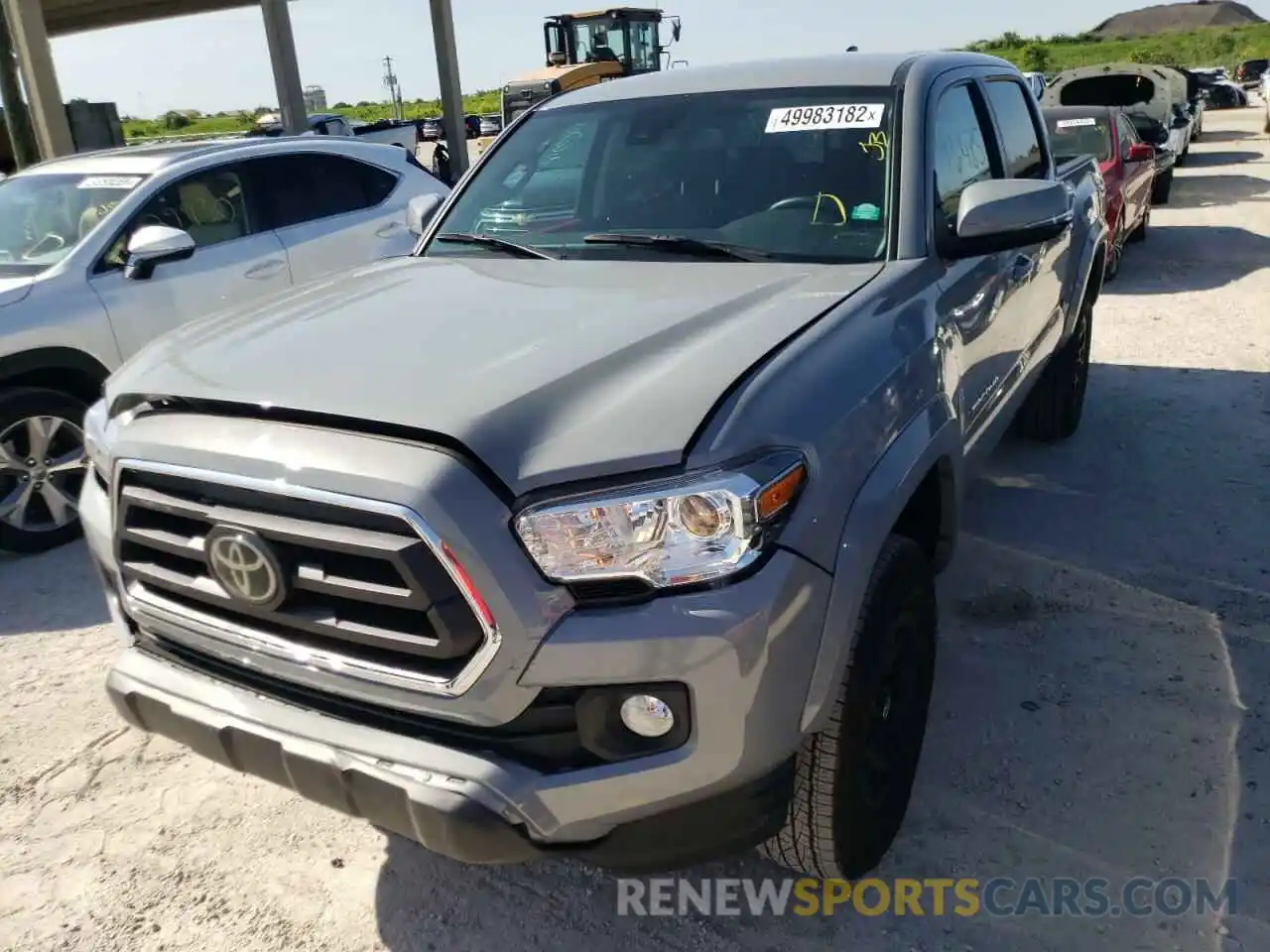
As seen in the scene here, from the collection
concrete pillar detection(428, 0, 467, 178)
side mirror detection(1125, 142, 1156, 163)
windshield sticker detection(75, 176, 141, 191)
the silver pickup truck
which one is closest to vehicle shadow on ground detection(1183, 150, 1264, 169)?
side mirror detection(1125, 142, 1156, 163)

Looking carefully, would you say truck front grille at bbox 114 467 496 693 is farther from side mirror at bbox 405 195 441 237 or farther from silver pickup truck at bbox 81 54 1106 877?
side mirror at bbox 405 195 441 237

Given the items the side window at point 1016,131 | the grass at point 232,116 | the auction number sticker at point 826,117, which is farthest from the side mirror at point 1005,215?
the grass at point 232,116

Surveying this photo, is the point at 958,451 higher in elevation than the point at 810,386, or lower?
lower

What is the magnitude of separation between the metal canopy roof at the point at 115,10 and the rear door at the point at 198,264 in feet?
61.0

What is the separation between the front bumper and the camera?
1.78 metres

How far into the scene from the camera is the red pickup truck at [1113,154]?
8.86 meters

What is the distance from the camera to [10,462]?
4.59m

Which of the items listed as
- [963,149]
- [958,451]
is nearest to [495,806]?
[958,451]

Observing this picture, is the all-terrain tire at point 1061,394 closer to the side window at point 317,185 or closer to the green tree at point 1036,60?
the side window at point 317,185

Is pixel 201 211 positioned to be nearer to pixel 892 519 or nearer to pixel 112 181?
pixel 112 181

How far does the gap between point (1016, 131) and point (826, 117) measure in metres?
1.43

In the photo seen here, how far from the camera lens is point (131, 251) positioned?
16.0ft

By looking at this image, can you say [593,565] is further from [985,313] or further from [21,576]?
[21,576]

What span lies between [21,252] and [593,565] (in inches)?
182
